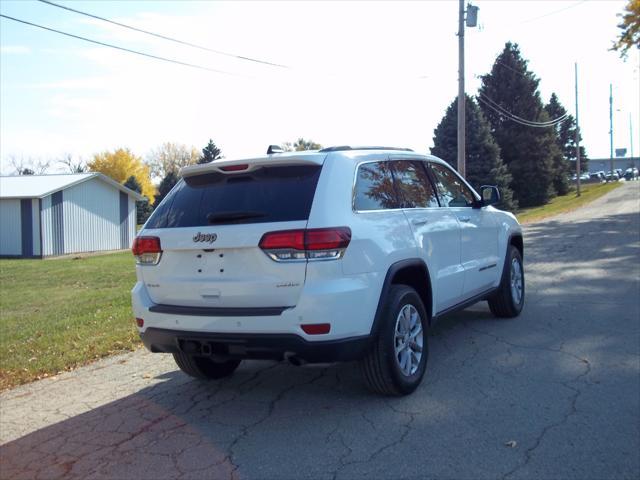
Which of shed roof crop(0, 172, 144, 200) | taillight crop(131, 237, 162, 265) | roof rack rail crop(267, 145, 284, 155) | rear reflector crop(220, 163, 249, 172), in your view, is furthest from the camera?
shed roof crop(0, 172, 144, 200)

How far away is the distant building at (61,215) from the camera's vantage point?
1276 inches

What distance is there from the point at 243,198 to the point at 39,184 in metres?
34.4

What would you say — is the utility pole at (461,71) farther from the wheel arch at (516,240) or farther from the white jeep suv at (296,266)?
the white jeep suv at (296,266)

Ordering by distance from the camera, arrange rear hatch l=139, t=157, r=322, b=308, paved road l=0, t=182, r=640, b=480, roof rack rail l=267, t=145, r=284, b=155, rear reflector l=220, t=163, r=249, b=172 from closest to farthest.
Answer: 1. paved road l=0, t=182, r=640, b=480
2. rear hatch l=139, t=157, r=322, b=308
3. rear reflector l=220, t=163, r=249, b=172
4. roof rack rail l=267, t=145, r=284, b=155

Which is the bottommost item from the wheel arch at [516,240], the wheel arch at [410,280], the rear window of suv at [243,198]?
the wheel arch at [410,280]

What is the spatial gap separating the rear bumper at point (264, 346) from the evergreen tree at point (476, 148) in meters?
30.9

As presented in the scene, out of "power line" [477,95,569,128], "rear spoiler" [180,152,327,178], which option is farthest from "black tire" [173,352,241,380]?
"power line" [477,95,569,128]

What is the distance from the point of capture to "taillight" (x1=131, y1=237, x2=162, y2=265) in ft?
15.6

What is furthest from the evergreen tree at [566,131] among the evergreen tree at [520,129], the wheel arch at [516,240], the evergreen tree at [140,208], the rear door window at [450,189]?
the rear door window at [450,189]

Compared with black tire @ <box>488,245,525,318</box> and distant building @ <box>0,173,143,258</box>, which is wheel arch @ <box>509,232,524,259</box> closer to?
black tire @ <box>488,245,525,318</box>

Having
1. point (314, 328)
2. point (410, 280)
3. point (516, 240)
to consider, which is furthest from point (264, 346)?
point (516, 240)

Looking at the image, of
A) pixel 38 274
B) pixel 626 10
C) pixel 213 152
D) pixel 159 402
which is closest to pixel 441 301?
pixel 159 402

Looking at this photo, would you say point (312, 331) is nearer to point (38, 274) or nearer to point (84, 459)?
point (84, 459)

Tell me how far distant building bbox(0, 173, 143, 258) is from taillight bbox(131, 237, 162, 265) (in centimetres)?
2982
